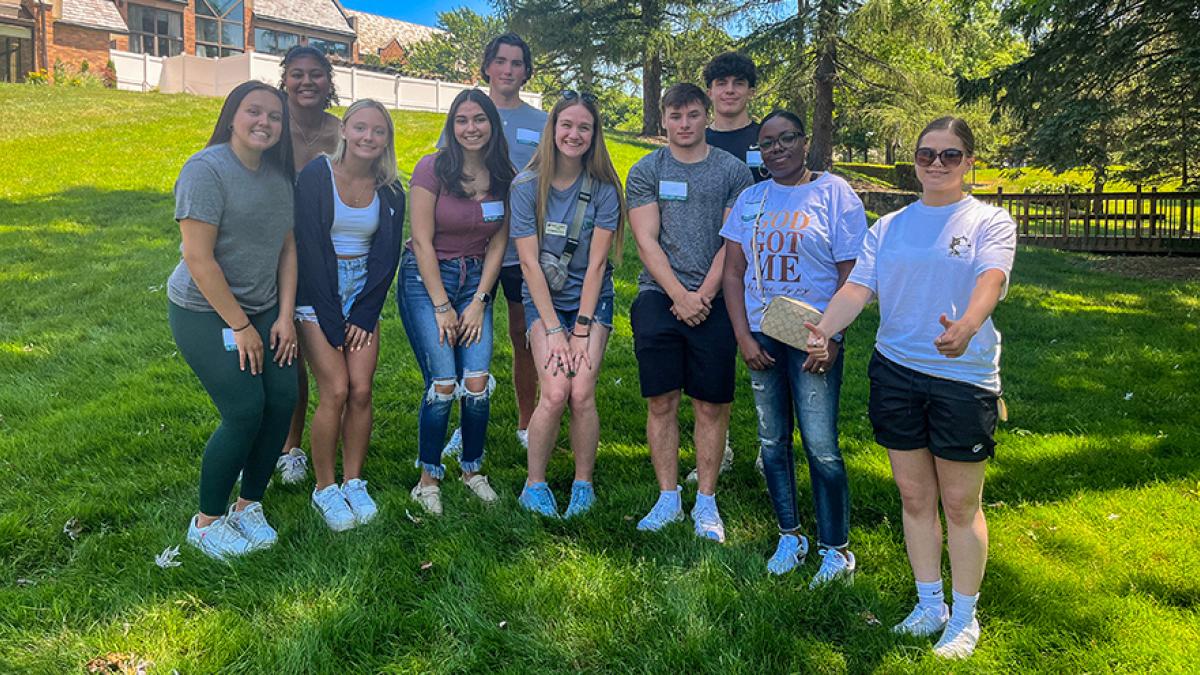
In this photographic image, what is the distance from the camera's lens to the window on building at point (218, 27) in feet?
125

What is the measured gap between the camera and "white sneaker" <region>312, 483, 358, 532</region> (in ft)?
12.1

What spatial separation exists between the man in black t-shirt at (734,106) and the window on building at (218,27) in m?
41.3

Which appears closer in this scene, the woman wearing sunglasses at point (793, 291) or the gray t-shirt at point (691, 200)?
the woman wearing sunglasses at point (793, 291)

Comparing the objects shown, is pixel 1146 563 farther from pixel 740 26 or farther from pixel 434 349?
pixel 740 26

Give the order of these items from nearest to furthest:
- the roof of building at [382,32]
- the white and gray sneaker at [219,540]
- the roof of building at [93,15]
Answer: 1. the white and gray sneaker at [219,540]
2. the roof of building at [93,15]
3. the roof of building at [382,32]

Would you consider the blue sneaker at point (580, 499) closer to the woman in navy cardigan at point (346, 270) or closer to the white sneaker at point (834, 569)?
the woman in navy cardigan at point (346, 270)

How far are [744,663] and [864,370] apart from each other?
4592 mm

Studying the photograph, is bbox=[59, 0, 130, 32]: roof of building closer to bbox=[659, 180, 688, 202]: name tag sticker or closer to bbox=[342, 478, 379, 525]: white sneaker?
bbox=[342, 478, 379, 525]: white sneaker

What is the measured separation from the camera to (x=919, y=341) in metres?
2.62

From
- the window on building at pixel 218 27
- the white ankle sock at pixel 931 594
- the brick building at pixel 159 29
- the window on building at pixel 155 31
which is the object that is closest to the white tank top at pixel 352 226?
the white ankle sock at pixel 931 594

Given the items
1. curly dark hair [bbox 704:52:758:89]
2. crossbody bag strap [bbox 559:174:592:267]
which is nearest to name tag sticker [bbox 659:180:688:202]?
crossbody bag strap [bbox 559:174:592:267]

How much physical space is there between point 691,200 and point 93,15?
37.9 metres

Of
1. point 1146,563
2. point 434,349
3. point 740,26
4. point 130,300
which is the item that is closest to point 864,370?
point 1146,563

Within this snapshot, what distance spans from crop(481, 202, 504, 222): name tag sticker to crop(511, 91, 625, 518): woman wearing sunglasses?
0.49 feet
